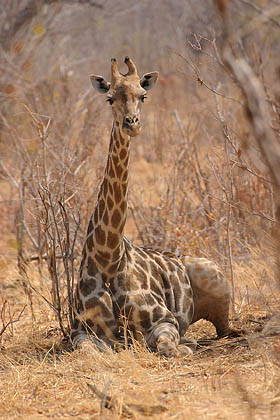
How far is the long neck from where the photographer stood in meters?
4.87

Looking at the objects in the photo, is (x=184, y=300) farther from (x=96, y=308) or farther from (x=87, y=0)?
(x=87, y=0)

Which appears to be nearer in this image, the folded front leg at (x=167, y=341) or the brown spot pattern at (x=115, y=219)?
the folded front leg at (x=167, y=341)

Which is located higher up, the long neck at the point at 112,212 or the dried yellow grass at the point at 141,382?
the long neck at the point at 112,212

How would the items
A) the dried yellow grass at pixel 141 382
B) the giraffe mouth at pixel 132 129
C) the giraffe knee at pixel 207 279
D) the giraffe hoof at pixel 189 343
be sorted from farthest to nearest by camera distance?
1. the giraffe knee at pixel 207 279
2. the giraffe hoof at pixel 189 343
3. the giraffe mouth at pixel 132 129
4. the dried yellow grass at pixel 141 382

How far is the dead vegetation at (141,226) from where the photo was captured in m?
3.82

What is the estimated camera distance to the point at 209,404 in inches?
148

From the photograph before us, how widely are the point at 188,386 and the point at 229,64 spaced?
247 cm

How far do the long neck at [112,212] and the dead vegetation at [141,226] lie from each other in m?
0.42

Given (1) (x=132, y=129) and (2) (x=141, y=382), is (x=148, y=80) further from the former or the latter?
(2) (x=141, y=382)

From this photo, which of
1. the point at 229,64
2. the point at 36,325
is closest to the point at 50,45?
the point at 36,325

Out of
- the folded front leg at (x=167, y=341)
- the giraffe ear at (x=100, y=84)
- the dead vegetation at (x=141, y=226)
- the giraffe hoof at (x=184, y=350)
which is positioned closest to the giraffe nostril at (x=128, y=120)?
the dead vegetation at (x=141, y=226)

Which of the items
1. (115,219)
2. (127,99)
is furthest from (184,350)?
(127,99)

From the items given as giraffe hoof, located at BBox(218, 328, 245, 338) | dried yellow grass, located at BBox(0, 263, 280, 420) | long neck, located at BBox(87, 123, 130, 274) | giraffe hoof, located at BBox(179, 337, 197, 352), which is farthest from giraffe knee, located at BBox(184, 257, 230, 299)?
long neck, located at BBox(87, 123, 130, 274)

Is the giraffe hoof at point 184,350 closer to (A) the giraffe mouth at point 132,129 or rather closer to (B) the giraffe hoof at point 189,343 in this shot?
(B) the giraffe hoof at point 189,343
